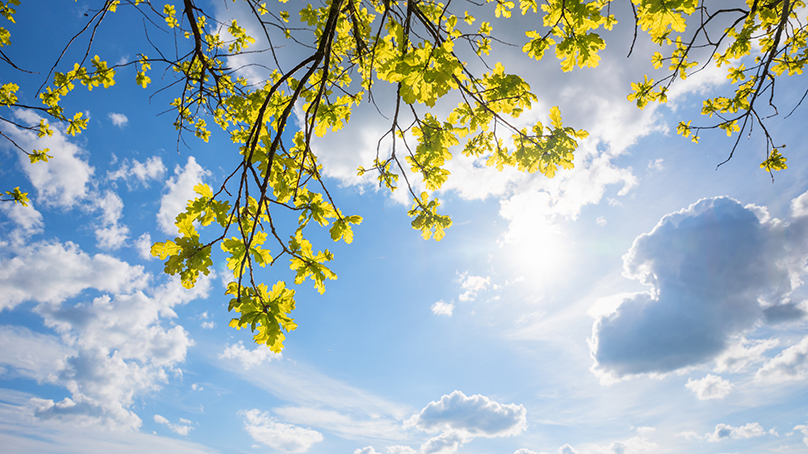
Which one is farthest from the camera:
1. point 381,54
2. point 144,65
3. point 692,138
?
point 692,138

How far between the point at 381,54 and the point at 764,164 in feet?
22.9

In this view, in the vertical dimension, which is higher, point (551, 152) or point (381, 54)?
point (551, 152)

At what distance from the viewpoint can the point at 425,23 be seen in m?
2.80

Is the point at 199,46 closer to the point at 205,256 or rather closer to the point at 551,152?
the point at 205,256

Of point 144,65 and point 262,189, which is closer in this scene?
point 262,189

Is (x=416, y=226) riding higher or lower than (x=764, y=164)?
lower

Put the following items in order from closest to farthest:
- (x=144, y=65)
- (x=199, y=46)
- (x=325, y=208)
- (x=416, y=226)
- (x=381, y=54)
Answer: (x=381, y=54) < (x=325, y=208) < (x=199, y=46) < (x=416, y=226) < (x=144, y=65)

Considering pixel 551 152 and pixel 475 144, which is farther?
pixel 475 144

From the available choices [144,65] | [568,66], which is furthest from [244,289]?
[144,65]

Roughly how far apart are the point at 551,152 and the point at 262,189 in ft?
8.72

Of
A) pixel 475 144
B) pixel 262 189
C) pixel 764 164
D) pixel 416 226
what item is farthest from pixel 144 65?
pixel 764 164

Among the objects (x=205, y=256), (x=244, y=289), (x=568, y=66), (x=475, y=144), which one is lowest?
(x=244, y=289)

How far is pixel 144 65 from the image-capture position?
4.38 metres

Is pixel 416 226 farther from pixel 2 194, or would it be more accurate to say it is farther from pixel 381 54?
pixel 2 194
